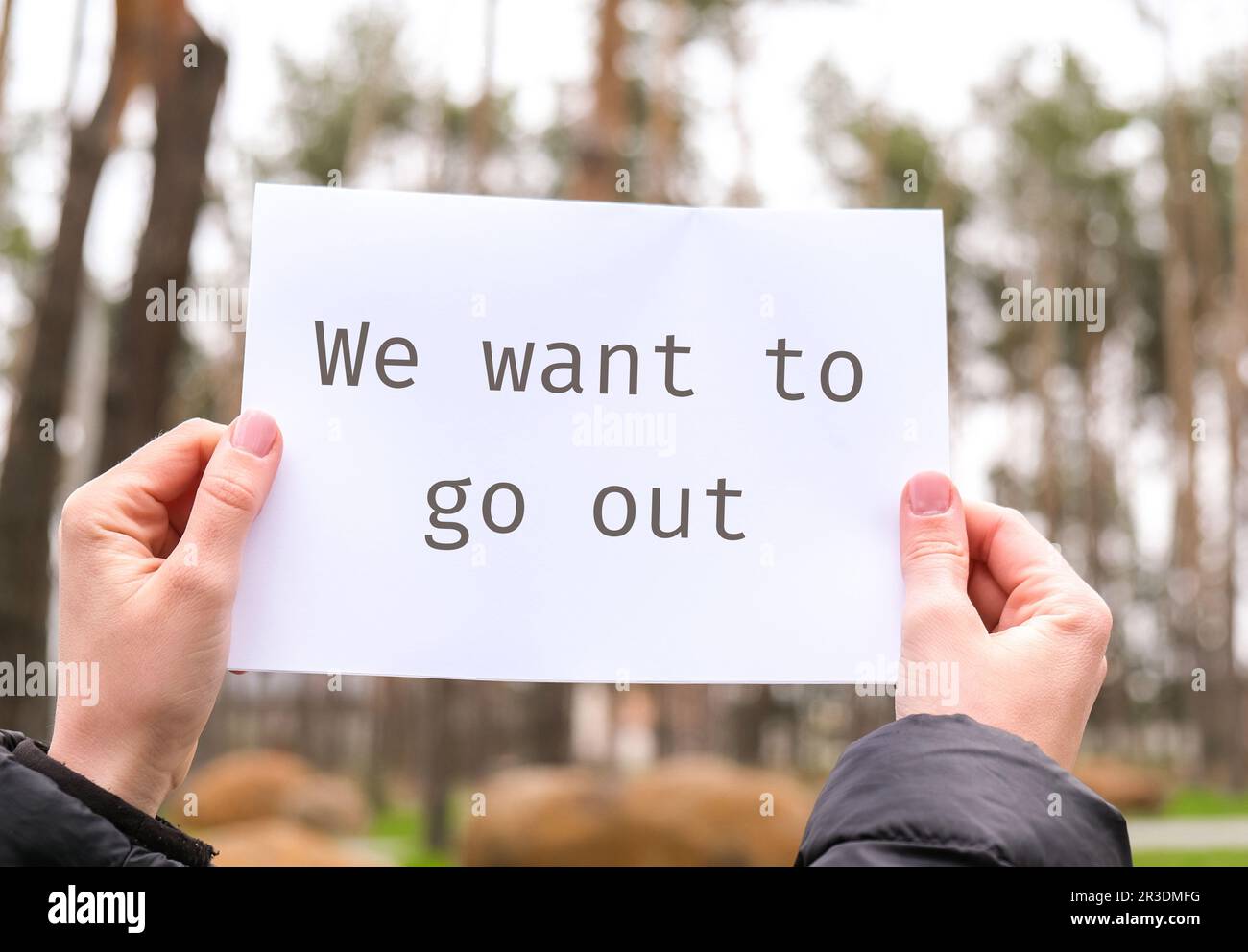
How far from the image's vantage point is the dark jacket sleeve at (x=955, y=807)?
3.44ft

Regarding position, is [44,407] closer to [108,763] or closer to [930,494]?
[108,763]

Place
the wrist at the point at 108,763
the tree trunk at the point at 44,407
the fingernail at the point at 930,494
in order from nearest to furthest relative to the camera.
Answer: the wrist at the point at 108,763, the fingernail at the point at 930,494, the tree trunk at the point at 44,407

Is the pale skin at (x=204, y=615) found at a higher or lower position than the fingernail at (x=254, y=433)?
lower

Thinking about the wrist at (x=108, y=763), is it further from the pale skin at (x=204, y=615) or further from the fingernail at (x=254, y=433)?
the fingernail at (x=254, y=433)

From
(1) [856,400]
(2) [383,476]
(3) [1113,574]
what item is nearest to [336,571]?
(2) [383,476]

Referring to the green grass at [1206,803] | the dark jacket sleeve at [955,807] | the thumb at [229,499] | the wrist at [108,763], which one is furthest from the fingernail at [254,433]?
the green grass at [1206,803]

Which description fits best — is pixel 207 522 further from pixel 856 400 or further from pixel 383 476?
pixel 856 400

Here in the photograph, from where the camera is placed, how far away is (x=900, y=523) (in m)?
1.59

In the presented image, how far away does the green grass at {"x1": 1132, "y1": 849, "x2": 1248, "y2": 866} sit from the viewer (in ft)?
35.8

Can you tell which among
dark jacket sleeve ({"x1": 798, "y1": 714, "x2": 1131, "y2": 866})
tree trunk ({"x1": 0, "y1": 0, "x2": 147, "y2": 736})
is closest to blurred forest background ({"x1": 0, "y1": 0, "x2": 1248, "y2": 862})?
tree trunk ({"x1": 0, "y1": 0, "x2": 147, "y2": 736})

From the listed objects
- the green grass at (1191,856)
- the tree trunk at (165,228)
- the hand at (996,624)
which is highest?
the tree trunk at (165,228)

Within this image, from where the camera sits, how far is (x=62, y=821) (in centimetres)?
113

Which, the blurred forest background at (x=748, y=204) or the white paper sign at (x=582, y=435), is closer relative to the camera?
A: the white paper sign at (x=582, y=435)

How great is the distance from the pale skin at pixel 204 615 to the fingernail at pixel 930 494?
0.04 ft
